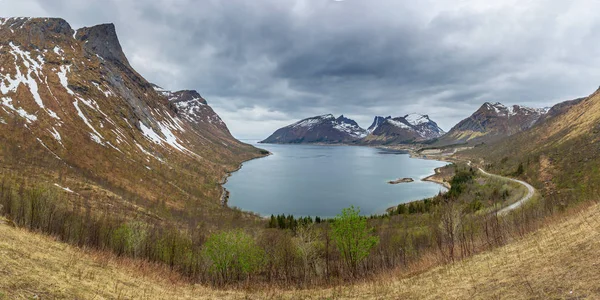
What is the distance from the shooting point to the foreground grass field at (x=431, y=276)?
11.9m

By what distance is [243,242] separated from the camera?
42656 millimetres

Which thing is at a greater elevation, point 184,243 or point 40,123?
point 40,123

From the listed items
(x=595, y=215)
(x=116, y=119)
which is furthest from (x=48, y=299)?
(x=116, y=119)

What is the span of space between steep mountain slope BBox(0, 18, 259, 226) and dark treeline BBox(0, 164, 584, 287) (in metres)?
14.4

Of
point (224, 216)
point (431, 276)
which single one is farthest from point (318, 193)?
point (431, 276)

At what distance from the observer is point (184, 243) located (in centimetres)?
5309

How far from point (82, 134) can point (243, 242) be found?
3312 inches

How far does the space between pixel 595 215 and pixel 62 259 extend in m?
32.9

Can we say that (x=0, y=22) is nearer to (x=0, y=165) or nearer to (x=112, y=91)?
(x=112, y=91)

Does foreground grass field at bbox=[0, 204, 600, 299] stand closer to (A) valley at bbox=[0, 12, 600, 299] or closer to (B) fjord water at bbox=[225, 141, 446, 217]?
(A) valley at bbox=[0, 12, 600, 299]

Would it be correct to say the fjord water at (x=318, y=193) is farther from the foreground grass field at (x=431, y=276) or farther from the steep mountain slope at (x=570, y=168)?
the foreground grass field at (x=431, y=276)

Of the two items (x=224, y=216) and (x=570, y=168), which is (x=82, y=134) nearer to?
(x=224, y=216)

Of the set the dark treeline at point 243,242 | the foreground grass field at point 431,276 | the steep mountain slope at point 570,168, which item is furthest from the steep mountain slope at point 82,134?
the steep mountain slope at point 570,168

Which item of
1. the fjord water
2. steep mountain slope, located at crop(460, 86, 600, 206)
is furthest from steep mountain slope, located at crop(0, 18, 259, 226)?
steep mountain slope, located at crop(460, 86, 600, 206)
